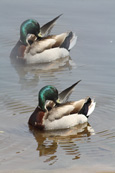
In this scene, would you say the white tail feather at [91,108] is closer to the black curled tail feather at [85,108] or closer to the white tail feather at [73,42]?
the black curled tail feather at [85,108]

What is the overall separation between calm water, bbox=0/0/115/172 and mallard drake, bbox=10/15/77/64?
0.31 metres

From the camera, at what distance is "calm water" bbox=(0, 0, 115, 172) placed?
8500 millimetres

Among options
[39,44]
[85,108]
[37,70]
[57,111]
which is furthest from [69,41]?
[57,111]

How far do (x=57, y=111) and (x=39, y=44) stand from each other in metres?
4.57

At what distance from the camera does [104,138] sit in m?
9.37

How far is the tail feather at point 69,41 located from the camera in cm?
1471

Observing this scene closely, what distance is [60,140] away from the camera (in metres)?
9.50

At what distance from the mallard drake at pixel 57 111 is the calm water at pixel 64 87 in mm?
157

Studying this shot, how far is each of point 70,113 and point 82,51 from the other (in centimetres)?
462

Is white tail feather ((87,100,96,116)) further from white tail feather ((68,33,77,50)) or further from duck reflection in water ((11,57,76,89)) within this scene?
white tail feather ((68,33,77,50))

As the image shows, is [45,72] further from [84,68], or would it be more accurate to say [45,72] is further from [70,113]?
[70,113]

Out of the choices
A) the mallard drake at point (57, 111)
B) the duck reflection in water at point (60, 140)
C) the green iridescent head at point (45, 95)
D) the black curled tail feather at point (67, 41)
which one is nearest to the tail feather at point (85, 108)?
the mallard drake at point (57, 111)

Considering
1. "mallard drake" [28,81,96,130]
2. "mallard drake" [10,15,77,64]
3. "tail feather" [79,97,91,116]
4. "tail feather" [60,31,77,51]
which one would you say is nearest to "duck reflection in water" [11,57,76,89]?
"mallard drake" [10,15,77,64]

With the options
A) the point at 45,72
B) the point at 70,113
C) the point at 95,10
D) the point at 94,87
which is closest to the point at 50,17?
the point at 95,10
